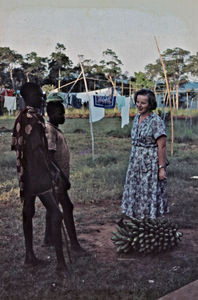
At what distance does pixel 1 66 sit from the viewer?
3.22 meters

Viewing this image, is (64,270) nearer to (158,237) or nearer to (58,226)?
(58,226)

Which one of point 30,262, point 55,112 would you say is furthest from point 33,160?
point 30,262

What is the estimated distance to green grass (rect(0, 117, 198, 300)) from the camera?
2.46m

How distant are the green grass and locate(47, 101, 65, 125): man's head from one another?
936 mm

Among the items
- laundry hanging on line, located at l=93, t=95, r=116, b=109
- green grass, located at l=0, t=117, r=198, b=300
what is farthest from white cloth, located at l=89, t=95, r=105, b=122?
green grass, located at l=0, t=117, r=198, b=300

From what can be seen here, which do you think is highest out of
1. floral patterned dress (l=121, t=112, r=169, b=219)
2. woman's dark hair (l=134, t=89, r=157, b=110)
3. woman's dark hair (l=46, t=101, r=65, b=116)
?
woman's dark hair (l=134, t=89, r=157, b=110)

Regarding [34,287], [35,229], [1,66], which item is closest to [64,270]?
[34,287]

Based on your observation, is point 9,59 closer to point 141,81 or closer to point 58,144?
point 58,144

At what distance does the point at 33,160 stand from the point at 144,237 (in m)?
1.07

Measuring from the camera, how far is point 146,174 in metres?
2.90

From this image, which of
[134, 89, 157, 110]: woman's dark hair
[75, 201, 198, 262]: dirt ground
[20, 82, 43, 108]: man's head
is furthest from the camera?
[75, 201, 198, 262]: dirt ground

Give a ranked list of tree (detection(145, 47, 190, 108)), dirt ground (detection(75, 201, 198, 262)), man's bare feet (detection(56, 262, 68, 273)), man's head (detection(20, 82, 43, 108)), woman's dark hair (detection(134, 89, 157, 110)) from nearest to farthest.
Result: man's head (detection(20, 82, 43, 108)), man's bare feet (detection(56, 262, 68, 273)), woman's dark hair (detection(134, 89, 157, 110)), dirt ground (detection(75, 201, 198, 262)), tree (detection(145, 47, 190, 108))

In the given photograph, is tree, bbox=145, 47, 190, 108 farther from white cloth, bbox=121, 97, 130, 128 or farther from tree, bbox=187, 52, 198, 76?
white cloth, bbox=121, 97, 130, 128

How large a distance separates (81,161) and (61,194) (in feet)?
10.9
